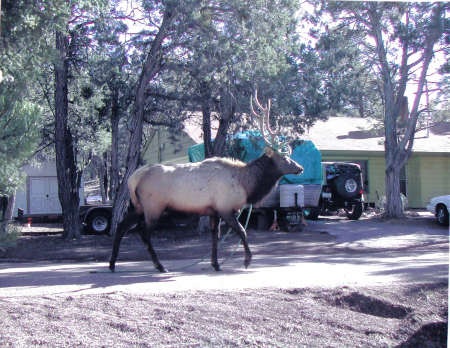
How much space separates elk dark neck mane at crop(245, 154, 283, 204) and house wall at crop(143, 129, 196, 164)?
13902mm

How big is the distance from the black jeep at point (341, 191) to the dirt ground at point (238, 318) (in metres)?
12.8

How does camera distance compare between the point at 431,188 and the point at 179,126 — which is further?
the point at 431,188

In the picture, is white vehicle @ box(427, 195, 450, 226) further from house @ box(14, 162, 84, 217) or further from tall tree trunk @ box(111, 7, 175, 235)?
house @ box(14, 162, 84, 217)

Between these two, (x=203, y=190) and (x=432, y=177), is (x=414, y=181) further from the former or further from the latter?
(x=203, y=190)

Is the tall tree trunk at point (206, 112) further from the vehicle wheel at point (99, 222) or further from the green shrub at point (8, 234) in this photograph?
the green shrub at point (8, 234)

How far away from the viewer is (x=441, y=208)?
17484 mm

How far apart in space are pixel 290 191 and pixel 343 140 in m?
10.7

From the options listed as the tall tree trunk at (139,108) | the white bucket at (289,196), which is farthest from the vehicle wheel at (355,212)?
the tall tree trunk at (139,108)

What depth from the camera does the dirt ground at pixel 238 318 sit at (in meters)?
4.66

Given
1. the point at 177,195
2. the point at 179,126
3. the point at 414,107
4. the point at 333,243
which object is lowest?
the point at 333,243

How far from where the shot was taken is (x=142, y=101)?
47.0 ft

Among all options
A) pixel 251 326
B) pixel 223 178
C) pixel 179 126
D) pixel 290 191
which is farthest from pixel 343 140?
pixel 251 326

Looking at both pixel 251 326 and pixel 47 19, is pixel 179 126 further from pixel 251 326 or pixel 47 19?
pixel 251 326

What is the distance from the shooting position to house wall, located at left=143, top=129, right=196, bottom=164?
23.9m
